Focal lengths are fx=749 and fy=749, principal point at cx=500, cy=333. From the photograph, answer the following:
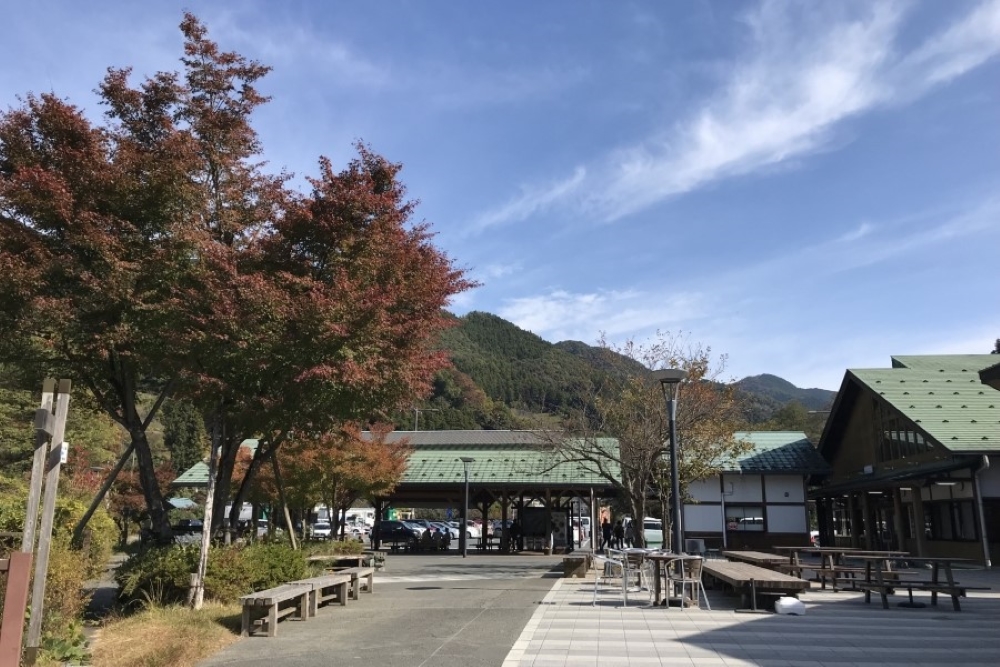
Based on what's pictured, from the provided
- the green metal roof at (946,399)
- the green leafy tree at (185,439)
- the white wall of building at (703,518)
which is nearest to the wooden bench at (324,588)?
the green metal roof at (946,399)

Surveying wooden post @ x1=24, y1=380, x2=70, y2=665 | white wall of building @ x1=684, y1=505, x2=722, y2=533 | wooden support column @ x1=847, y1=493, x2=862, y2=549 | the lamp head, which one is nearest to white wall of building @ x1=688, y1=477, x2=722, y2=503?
white wall of building @ x1=684, y1=505, x2=722, y2=533

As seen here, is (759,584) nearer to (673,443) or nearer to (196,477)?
(673,443)

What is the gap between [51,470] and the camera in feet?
24.3

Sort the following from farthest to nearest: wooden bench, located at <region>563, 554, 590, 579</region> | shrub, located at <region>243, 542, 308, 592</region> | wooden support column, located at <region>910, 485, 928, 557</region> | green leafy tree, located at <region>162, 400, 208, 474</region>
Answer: green leafy tree, located at <region>162, 400, 208, 474</region>
wooden support column, located at <region>910, 485, 928, 557</region>
wooden bench, located at <region>563, 554, 590, 579</region>
shrub, located at <region>243, 542, 308, 592</region>

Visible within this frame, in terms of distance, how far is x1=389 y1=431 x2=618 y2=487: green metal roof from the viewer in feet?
99.6

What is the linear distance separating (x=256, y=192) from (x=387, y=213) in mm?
2715

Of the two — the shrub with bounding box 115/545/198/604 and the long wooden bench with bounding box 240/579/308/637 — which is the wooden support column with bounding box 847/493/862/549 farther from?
the shrub with bounding box 115/545/198/604

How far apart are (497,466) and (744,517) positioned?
10.4 m

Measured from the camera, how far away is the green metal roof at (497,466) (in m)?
30.4

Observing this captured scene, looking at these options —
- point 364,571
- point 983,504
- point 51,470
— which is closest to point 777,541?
point 983,504

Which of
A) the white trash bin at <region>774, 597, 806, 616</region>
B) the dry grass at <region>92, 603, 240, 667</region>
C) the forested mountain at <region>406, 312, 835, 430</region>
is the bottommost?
the dry grass at <region>92, 603, 240, 667</region>

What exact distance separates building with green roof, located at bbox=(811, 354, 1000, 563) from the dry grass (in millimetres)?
19078

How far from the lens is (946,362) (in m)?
27.7

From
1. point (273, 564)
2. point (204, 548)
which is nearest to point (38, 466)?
point (204, 548)
